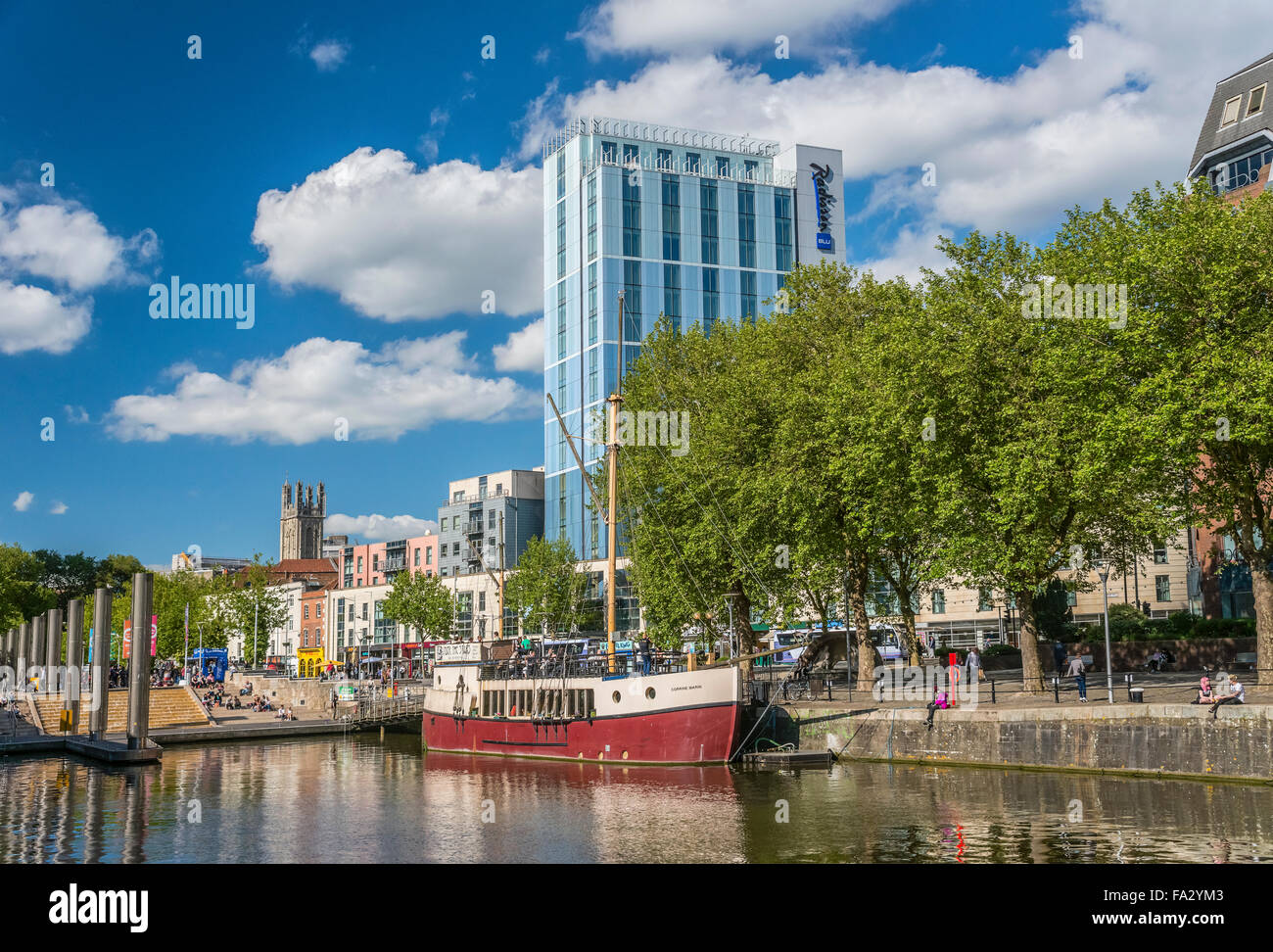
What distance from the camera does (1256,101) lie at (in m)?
69.0

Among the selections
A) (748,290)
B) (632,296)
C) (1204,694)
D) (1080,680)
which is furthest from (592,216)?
(1204,694)

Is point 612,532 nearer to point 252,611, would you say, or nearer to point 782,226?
point 252,611

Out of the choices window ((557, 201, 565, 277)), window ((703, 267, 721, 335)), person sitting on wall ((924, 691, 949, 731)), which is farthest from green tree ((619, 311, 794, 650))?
window ((557, 201, 565, 277))

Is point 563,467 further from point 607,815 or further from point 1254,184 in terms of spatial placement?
point 607,815

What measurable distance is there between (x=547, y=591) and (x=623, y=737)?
53398 mm

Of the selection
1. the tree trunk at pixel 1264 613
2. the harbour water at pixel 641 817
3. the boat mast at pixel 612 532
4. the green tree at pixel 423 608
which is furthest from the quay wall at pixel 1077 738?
the green tree at pixel 423 608

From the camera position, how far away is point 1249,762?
1187 inches

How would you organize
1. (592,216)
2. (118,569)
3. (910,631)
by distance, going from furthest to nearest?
(118,569), (592,216), (910,631)

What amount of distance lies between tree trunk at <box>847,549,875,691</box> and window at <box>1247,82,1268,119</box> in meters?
42.6

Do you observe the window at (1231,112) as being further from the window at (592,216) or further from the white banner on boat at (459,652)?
the window at (592,216)

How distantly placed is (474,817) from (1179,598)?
61.3m

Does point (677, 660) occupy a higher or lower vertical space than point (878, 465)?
lower

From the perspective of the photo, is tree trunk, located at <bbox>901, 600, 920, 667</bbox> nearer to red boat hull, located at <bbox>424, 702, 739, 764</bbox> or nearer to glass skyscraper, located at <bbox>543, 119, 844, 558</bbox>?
red boat hull, located at <bbox>424, 702, 739, 764</bbox>
